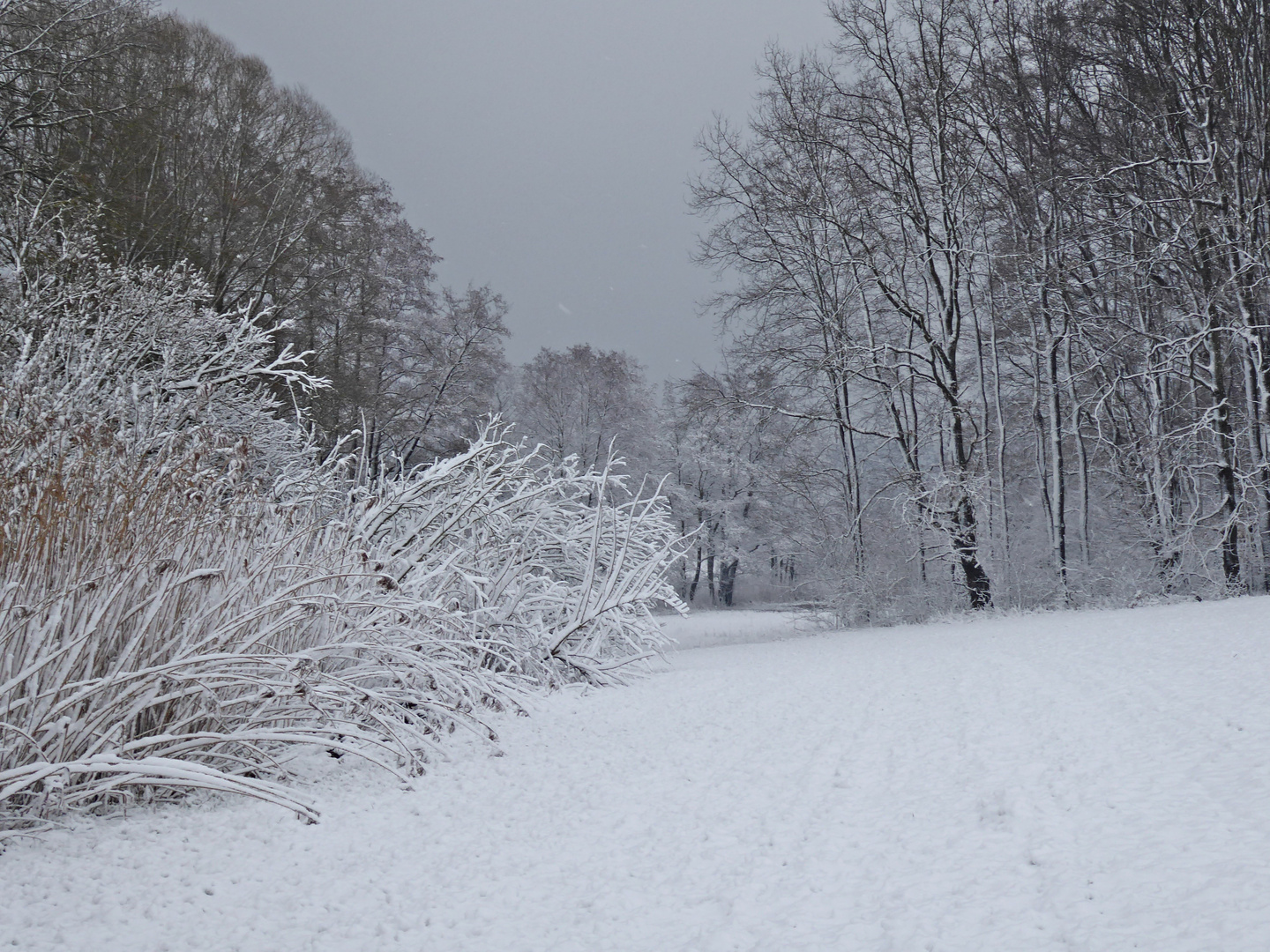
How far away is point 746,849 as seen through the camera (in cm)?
222

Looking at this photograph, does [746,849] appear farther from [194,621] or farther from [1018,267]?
[1018,267]

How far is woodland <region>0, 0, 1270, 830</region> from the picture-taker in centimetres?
300

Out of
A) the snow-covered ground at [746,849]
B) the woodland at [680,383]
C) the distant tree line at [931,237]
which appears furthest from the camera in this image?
the distant tree line at [931,237]

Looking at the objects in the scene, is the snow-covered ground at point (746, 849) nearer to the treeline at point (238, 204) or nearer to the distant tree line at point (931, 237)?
Result: the treeline at point (238, 204)

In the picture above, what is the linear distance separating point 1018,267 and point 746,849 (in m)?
13.5

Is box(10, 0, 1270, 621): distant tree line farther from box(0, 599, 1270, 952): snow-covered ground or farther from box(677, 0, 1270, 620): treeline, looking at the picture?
box(0, 599, 1270, 952): snow-covered ground

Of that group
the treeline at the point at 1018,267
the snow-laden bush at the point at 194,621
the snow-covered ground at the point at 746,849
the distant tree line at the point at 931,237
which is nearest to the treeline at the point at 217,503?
the snow-laden bush at the point at 194,621

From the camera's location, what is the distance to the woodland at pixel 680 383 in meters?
3.00

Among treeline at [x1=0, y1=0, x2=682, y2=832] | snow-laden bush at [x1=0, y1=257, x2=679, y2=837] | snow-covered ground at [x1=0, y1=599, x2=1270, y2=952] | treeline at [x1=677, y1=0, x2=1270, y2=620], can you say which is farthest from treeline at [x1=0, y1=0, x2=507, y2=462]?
treeline at [x1=677, y1=0, x2=1270, y2=620]

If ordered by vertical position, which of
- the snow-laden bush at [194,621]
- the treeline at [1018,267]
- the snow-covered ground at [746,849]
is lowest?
the snow-covered ground at [746,849]

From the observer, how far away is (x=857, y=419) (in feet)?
55.3

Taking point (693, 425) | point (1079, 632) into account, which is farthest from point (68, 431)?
point (693, 425)

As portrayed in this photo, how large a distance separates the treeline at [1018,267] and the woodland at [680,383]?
0.09 m

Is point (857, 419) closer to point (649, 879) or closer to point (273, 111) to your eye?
point (273, 111)
